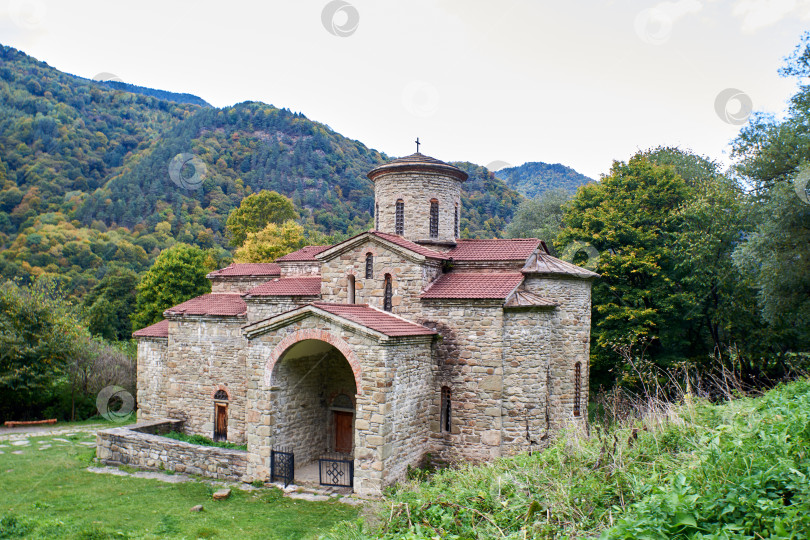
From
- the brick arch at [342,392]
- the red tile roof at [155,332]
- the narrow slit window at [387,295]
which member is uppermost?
the narrow slit window at [387,295]

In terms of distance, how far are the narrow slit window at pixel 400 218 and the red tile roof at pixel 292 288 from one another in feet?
9.97

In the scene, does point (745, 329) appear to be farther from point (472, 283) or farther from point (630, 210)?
point (472, 283)

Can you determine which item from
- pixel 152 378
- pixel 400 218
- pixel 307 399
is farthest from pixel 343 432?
pixel 152 378

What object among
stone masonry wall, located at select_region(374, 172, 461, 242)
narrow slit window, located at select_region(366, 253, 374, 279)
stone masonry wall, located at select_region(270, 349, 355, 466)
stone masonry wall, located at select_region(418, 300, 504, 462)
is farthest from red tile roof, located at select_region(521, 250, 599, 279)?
stone masonry wall, located at select_region(270, 349, 355, 466)

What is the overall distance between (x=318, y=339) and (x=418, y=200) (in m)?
6.11

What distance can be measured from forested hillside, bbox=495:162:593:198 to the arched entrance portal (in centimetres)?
6406

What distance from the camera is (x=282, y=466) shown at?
11.9 metres

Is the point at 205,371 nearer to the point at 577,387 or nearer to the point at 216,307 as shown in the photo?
the point at 216,307

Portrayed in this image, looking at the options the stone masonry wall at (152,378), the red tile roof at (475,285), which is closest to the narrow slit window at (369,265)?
the red tile roof at (475,285)

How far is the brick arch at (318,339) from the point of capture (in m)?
11.0

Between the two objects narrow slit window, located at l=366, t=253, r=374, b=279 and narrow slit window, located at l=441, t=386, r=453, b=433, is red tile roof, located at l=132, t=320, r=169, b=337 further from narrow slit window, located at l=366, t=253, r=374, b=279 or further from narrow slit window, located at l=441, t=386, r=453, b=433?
narrow slit window, located at l=441, t=386, r=453, b=433

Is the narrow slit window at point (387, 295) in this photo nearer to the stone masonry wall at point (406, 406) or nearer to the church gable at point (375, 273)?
the church gable at point (375, 273)

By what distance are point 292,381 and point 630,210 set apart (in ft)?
49.2

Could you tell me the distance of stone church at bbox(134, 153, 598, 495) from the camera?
36.8 feet
